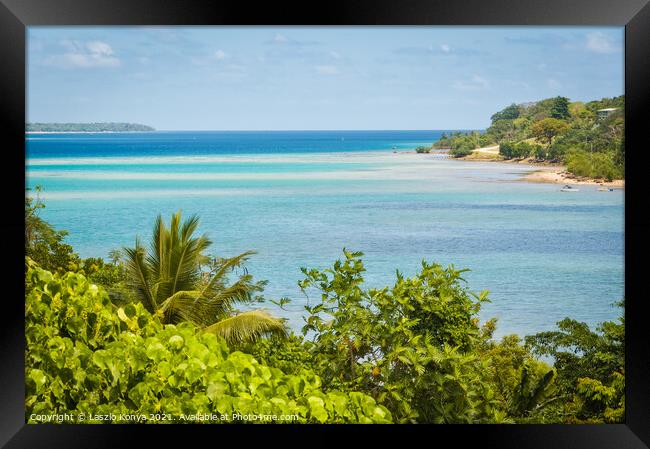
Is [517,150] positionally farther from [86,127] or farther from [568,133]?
[86,127]

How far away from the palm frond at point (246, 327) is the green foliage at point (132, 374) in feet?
2.74

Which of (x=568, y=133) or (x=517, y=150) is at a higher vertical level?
(x=568, y=133)

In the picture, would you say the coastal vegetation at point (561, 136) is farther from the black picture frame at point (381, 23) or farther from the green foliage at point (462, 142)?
the black picture frame at point (381, 23)

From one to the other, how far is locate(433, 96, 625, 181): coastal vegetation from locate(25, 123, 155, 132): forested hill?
371 cm

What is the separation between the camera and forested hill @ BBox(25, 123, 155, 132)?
895cm

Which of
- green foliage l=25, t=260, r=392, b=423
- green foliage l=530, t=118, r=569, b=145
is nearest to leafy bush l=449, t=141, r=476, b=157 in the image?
green foliage l=530, t=118, r=569, b=145

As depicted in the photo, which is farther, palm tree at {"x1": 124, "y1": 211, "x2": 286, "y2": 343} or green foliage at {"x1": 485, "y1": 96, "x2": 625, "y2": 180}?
green foliage at {"x1": 485, "y1": 96, "x2": 625, "y2": 180}

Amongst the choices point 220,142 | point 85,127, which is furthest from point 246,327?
point 220,142

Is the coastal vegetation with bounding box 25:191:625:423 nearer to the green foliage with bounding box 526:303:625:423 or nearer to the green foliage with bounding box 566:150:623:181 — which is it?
the green foliage with bounding box 526:303:625:423

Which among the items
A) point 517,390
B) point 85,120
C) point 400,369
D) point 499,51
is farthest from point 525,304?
point 85,120

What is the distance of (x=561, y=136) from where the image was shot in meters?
7.49

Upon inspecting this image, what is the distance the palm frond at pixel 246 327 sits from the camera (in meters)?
5.29

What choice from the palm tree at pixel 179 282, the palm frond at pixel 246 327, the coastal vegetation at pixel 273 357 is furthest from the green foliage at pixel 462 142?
the palm frond at pixel 246 327

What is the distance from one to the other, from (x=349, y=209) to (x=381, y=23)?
Answer: 576cm
